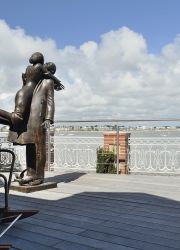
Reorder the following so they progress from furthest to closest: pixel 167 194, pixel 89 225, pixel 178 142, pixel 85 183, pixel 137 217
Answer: pixel 178 142 < pixel 85 183 < pixel 167 194 < pixel 137 217 < pixel 89 225

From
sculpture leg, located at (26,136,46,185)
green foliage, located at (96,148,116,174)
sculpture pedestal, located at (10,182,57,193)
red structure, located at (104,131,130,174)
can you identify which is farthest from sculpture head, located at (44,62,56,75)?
green foliage, located at (96,148,116,174)

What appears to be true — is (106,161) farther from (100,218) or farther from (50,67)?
(100,218)

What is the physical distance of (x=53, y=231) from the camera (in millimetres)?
3057

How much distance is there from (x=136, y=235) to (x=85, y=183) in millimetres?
2980

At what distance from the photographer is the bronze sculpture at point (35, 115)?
4863mm

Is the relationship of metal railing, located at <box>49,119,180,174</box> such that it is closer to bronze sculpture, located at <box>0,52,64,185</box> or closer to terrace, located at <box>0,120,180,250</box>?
terrace, located at <box>0,120,180,250</box>

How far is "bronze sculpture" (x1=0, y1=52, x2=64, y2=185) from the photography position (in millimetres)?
4863

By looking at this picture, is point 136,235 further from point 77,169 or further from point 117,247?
point 77,169

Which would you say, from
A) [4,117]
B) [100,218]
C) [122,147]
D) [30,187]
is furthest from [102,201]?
[122,147]

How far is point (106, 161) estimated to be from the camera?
303 inches

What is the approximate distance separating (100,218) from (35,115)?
6.36 ft

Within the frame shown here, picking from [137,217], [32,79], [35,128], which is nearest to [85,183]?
[35,128]

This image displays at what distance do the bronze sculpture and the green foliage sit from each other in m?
2.72

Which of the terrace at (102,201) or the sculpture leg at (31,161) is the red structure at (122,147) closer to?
the terrace at (102,201)
